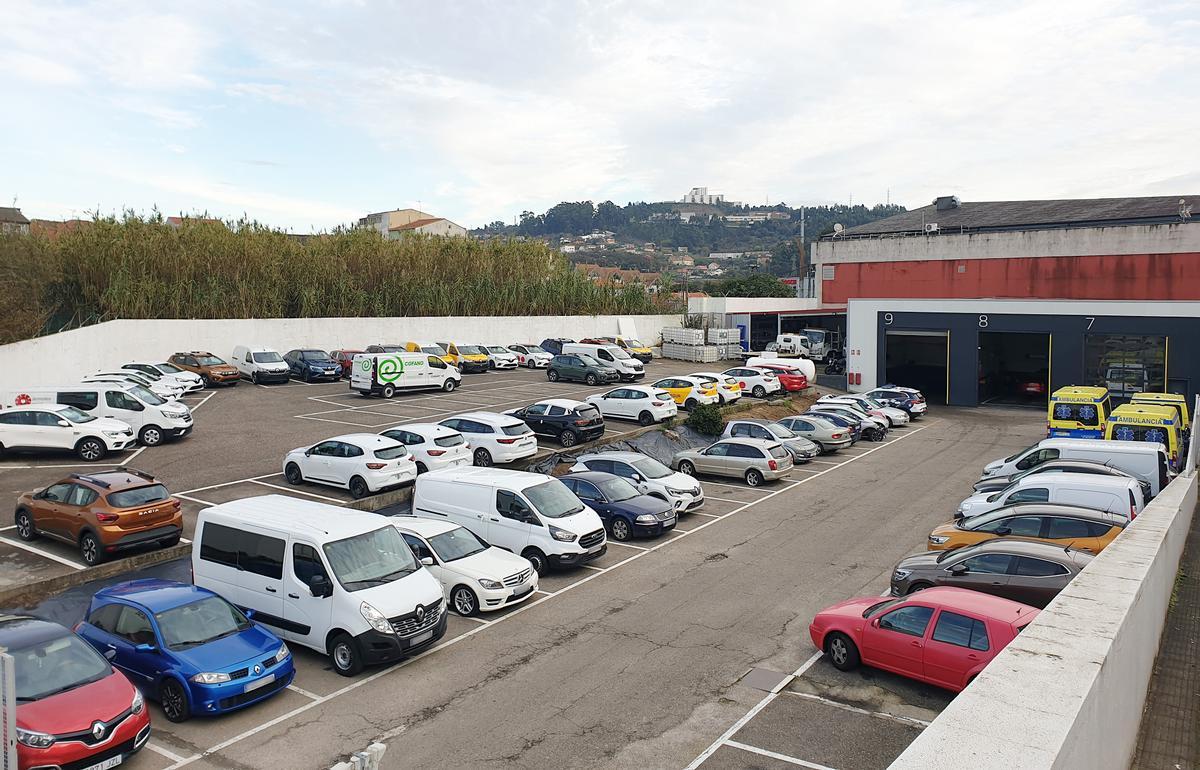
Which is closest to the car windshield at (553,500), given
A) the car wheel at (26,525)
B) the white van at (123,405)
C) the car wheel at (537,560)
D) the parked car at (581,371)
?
the car wheel at (537,560)

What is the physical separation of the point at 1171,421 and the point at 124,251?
4336 cm

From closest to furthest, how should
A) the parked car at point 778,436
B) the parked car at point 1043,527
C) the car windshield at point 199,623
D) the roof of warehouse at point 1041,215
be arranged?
1. the car windshield at point 199,623
2. the parked car at point 1043,527
3. the parked car at point 778,436
4. the roof of warehouse at point 1041,215

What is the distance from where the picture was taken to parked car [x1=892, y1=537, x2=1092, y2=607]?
12.0 m

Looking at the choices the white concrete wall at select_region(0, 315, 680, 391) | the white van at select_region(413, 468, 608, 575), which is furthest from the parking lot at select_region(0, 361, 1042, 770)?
the white concrete wall at select_region(0, 315, 680, 391)

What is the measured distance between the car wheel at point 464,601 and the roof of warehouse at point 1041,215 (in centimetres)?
5124

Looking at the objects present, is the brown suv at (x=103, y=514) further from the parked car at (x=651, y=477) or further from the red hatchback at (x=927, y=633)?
the red hatchback at (x=927, y=633)

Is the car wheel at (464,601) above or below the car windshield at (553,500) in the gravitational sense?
below

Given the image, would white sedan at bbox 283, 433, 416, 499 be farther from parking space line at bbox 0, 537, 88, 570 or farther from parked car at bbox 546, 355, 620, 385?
parked car at bbox 546, 355, 620, 385

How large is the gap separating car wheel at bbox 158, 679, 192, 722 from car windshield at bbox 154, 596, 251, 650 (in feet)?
1.46

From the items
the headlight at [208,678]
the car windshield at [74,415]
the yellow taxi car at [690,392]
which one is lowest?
the headlight at [208,678]

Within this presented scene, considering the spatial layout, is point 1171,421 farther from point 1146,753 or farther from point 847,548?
point 1146,753

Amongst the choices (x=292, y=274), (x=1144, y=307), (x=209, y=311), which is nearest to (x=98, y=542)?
(x=209, y=311)

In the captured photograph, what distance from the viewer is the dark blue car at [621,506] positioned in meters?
18.2

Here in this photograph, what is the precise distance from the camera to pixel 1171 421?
74.6ft
